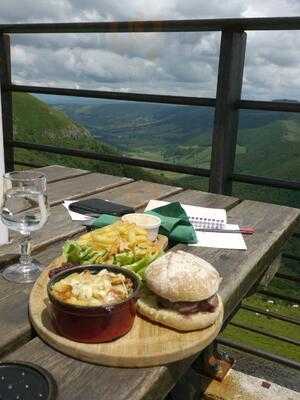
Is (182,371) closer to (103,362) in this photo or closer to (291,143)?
(103,362)

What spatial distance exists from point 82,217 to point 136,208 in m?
0.32

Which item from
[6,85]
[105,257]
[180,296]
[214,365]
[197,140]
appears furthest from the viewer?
[197,140]

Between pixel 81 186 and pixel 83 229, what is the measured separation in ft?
2.75

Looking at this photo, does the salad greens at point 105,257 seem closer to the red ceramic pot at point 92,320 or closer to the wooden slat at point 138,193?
the red ceramic pot at point 92,320

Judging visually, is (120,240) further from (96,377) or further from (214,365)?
(214,365)

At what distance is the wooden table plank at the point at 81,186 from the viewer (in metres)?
2.54

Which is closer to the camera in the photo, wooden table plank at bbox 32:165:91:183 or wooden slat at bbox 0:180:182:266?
wooden slat at bbox 0:180:182:266

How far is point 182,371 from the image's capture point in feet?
3.88

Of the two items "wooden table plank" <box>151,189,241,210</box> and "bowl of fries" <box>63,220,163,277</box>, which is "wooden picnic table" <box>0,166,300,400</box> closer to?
"wooden table plank" <box>151,189,241,210</box>

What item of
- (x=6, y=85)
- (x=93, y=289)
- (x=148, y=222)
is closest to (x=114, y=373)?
(x=93, y=289)

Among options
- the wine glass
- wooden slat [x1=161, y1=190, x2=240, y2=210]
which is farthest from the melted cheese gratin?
wooden slat [x1=161, y1=190, x2=240, y2=210]

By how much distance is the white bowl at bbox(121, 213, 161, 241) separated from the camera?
1.81 meters

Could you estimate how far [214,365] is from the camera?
3.48 m

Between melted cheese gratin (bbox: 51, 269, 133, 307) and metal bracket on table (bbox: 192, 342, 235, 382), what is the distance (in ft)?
7.52
